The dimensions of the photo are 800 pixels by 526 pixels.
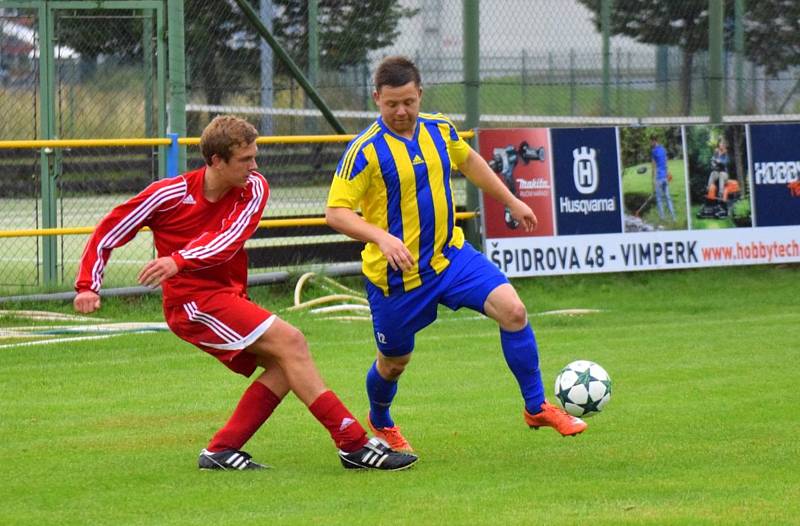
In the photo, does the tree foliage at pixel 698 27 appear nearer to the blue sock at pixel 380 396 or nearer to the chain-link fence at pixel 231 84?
the chain-link fence at pixel 231 84

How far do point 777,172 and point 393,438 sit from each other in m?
8.61

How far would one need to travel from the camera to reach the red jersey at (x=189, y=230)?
624 cm

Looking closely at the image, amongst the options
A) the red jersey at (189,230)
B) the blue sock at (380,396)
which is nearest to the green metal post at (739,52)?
the blue sock at (380,396)

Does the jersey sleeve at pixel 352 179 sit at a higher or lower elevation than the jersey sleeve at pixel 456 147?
lower

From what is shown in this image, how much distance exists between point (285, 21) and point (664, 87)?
14.7 feet

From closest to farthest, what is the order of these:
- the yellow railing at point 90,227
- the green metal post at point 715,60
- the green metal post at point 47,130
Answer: the yellow railing at point 90,227
the green metal post at point 47,130
the green metal post at point 715,60

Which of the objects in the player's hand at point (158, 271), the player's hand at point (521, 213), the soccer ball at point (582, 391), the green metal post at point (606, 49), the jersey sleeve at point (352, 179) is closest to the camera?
the player's hand at point (158, 271)

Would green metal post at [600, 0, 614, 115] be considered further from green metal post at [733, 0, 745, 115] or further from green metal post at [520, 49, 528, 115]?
green metal post at [733, 0, 745, 115]

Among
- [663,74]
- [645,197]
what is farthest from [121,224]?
[663,74]

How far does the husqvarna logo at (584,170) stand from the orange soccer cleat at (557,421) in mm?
7326

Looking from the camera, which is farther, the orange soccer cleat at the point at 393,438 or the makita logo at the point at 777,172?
the makita logo at the point at 777,172

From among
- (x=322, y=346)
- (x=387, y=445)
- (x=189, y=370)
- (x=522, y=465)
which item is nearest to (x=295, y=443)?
(x=387, y=445)

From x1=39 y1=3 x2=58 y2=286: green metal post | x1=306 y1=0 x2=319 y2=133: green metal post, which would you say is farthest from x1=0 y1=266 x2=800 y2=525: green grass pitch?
x1=306 y1=0 x2=319 y2=133: green metal post

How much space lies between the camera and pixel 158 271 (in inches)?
236
